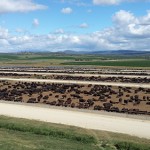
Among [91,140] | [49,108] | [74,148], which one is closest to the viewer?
[74,148]

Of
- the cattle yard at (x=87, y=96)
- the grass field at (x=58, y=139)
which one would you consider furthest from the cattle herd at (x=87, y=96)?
the grass field at (x=58, y=139)

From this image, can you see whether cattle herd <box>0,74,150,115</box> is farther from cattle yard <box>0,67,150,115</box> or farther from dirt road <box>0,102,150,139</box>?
dirt road <box>0,102,150,139</box>

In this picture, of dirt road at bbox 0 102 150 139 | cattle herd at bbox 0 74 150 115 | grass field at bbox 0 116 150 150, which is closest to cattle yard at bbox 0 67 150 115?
cattle herd at bbox 0 74 150 115

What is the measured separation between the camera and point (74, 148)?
21312 millimetres

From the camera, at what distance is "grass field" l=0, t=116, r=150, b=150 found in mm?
21680

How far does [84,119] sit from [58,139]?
8142 millimetres

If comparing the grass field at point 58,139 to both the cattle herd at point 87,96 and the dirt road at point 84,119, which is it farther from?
the cattle herd at point 87,96

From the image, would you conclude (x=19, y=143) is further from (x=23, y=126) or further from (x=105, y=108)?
(x=105, y=108)

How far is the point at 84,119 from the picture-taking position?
1275 inches

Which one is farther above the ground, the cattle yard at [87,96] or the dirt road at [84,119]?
the dirt road at [84,119]

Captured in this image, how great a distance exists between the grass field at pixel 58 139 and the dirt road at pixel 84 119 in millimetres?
1993

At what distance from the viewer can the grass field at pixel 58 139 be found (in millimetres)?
21680

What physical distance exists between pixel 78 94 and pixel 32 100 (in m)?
7.02

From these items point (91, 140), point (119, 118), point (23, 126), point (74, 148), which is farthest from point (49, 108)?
point (74, 148)
